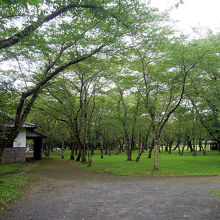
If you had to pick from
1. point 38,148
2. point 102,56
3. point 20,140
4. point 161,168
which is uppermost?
point 102,56

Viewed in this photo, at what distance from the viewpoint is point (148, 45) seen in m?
13.7

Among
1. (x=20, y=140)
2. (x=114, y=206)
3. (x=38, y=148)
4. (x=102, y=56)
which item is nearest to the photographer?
(x=114, y=206)

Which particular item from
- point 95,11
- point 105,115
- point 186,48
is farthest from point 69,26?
point 105,115

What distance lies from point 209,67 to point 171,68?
2645 millimetres

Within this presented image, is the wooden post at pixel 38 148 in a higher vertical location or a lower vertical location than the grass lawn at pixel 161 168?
higher

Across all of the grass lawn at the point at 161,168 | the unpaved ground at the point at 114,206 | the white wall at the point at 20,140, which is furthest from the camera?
the white wall at the point at 20,140

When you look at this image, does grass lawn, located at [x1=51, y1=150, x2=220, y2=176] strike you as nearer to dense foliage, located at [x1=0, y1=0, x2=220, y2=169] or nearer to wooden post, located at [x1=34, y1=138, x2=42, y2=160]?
dense foliage, located at [x1=0, y1=0, x2=220, y2=169]

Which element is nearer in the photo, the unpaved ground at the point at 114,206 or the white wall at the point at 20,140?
the unpaved ground at the point at 114,206

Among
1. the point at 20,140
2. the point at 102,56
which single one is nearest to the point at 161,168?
the point at 102,56

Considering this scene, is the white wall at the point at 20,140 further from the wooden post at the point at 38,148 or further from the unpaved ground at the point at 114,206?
the unpaved ground at the point at 114,206

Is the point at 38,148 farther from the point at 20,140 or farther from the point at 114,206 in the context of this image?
the point at 114,206

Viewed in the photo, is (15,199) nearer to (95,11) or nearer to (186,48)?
(95,11)

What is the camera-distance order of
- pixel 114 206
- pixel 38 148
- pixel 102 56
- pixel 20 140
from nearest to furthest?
pixel 114 206, pixel 102 56, pixel 20 140, pixel 38 148

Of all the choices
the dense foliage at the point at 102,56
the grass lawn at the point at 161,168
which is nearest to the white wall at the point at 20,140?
the dense foliage at the point at 102,56
